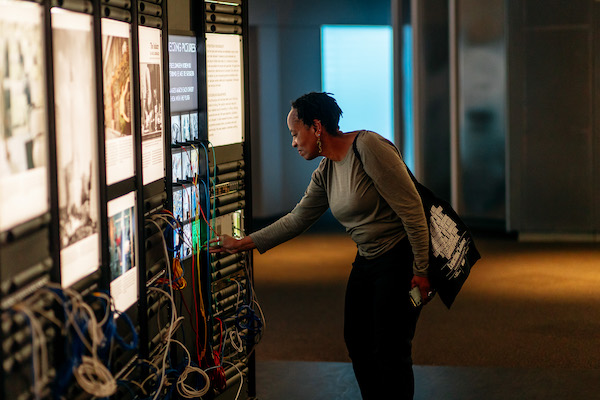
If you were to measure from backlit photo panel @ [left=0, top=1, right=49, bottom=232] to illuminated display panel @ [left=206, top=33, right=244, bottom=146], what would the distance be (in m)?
1.58

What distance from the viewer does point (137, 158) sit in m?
3.04

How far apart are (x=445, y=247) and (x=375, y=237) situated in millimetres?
267

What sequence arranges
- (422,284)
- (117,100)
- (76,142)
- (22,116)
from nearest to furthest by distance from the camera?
(22,116)
(76,142)
(117,100)
(422,284)

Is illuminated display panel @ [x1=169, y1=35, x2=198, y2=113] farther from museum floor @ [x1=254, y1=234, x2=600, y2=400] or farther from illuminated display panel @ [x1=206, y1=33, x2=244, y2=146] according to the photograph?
museum floor @ [x1=254, y1=234, x2=600, y2=400]

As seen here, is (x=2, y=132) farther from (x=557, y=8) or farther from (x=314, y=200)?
(x=557, y=8)

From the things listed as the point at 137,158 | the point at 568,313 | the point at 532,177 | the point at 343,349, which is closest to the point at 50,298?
the point at 137,158

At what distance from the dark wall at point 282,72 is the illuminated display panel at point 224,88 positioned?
22.2 feet

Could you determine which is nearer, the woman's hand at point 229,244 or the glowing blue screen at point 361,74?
the woman's hand at point 229,244

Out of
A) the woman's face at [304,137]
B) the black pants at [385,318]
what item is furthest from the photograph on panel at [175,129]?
the black pants at [385,318]

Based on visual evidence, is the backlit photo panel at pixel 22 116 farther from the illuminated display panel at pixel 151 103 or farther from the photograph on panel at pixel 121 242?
the illuminated display panel at pixel 151 103

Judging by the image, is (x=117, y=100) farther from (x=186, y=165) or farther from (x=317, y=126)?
(x=317, y=126)

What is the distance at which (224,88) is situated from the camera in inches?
153

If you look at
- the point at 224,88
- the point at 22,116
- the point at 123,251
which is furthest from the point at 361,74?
the point at 22,116

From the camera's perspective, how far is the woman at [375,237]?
3434 mm
